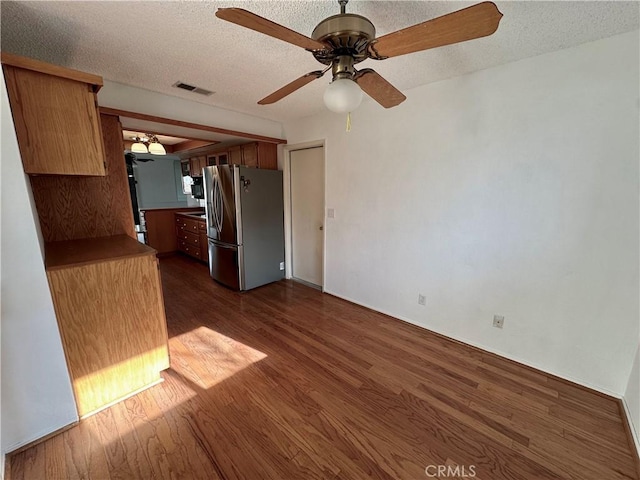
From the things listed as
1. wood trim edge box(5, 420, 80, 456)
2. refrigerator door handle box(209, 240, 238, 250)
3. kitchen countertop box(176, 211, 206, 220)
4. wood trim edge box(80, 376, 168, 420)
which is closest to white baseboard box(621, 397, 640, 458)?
wood trim edge box(80, 376, 168, 420)

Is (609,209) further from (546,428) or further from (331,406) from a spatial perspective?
(331,406)

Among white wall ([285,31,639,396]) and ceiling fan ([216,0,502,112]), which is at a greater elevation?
ceiling fan ([216,0,502,112])

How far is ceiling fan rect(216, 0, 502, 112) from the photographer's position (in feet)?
3.16

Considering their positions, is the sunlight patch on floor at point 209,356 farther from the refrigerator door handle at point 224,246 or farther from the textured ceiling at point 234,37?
the textured ceiling at point 234,37

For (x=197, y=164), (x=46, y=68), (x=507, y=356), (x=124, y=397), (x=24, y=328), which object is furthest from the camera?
(x=197, y=164)

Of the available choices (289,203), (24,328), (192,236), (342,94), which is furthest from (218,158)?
(342,94)

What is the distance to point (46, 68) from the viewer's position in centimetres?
150

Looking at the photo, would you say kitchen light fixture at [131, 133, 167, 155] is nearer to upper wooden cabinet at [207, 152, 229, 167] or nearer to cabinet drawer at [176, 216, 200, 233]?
upper wooden cabinet at [207, 152, 229, 167]

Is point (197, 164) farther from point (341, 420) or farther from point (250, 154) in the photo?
point (341, 420)

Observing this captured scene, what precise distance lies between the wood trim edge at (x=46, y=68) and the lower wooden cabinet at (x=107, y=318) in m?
1.08

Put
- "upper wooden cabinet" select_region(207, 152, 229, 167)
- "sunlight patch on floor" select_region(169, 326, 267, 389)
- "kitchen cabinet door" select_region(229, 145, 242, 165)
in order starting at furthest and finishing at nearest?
"upper wooden cabinet" select_region(207, 152, 229, 167) < "kitchen cabinet door" select_region(229, 145, 242, 165) < "sunlight patch on floor" select_region(169, 326, 267, 389)

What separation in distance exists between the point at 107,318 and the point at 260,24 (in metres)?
1.88

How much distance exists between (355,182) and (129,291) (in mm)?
2338

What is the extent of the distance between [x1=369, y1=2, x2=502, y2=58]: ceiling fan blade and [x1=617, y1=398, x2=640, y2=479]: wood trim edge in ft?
7.43
